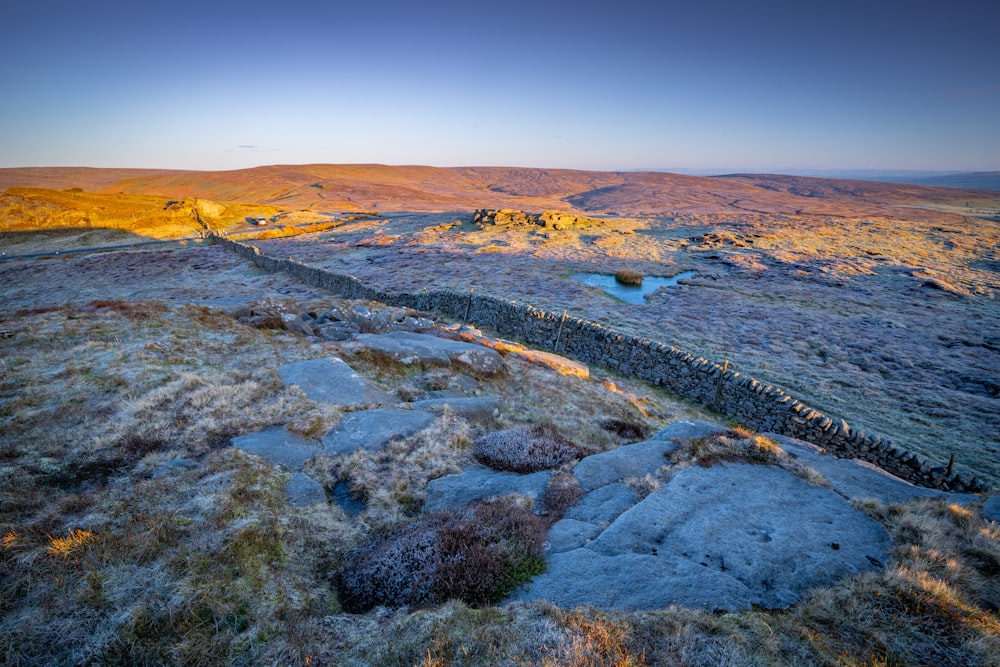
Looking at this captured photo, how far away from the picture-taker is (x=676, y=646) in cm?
A: 406

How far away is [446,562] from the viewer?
5.36 meters

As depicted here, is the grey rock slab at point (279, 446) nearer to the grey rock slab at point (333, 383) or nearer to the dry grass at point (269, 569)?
the dry grass at point (269, 569)

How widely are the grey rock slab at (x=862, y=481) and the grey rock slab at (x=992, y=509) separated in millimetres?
399

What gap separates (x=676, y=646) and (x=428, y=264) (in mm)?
38999

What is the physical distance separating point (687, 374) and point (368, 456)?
12.9 m

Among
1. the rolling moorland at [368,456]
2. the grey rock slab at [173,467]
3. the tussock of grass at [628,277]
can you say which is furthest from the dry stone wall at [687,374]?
the grey rock slab at [173,467]

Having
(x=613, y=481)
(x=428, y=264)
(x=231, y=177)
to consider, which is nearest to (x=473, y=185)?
(x=231, y=177)

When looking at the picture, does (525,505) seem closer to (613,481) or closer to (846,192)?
(613,481)

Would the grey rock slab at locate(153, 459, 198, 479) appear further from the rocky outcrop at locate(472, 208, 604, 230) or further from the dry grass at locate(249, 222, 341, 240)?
the dry grass at locate(249, 222, 341, 240)

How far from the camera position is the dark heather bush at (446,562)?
501 centimetres

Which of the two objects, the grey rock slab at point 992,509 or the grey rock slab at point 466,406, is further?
the grey rock slab at point 466,406

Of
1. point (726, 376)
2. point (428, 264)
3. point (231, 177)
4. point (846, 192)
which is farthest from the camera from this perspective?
point (231, 177)

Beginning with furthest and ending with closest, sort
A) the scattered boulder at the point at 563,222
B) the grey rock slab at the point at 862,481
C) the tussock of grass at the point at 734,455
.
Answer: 1. the scattered boulder at the point at 563,222
2. the grey rock slab at the point at 862,481
3. the tussock of grass at the point at 734,455

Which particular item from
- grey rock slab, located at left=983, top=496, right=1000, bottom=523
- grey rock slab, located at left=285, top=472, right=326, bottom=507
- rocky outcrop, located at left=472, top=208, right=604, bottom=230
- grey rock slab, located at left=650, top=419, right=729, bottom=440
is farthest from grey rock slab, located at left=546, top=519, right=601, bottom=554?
rocky outcrop, located at left=472, top=208, right=604, bottom=230
